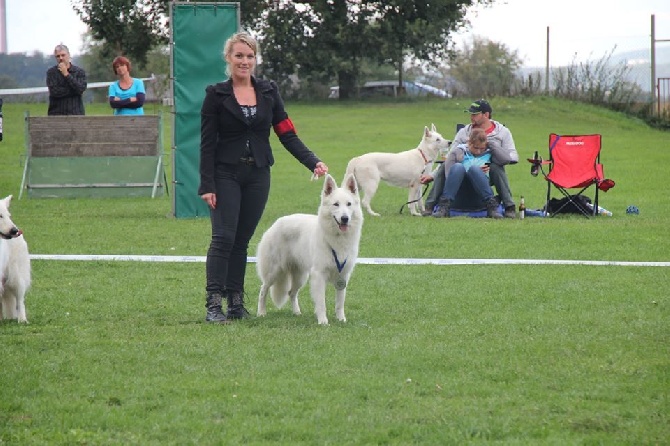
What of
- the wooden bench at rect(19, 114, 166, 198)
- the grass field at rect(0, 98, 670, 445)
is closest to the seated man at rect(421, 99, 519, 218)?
the grass field at rect(0, 98, 670, 445)

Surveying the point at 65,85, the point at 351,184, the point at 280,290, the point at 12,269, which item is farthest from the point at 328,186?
the point at 65,85

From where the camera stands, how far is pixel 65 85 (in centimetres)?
1605

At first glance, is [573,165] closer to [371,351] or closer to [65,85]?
[65,85]

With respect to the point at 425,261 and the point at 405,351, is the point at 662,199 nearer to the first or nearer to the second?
the point at 425,261

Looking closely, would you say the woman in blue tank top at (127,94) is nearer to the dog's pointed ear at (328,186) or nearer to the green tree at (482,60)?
the dog's pointed ear at (328,186)

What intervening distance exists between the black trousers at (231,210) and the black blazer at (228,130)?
7 centimetres

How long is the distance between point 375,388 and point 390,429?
0.70 meters

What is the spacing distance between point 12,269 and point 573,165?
9207mm

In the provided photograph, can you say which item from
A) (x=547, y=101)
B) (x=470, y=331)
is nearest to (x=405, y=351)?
(x=470, y=331)

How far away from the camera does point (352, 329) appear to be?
22.5ft

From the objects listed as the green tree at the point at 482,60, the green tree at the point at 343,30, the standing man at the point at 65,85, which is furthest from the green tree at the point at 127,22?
the standing man at the point at 65,85

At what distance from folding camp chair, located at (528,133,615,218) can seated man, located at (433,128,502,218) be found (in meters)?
0.77

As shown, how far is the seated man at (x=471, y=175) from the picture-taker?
1367 centimetres

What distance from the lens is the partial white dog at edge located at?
6.90m
